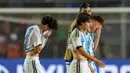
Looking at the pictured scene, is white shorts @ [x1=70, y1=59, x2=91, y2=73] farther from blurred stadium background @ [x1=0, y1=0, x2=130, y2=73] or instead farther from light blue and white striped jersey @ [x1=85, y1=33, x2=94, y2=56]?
blurred stadium background @ [x1=0, y1=0, x2=130, y2=73]

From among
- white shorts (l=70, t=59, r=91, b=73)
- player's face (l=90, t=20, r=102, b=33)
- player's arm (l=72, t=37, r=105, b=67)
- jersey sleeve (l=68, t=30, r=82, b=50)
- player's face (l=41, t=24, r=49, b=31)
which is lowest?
white shorts (l=70, t=59, r=91, b=73)

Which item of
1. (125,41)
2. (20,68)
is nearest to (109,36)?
(125,41)

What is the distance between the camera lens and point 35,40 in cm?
794

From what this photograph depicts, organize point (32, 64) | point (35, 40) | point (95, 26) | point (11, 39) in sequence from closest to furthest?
point (35, 40) → point (32, 64) → point (95, 26) → point (11, 39)

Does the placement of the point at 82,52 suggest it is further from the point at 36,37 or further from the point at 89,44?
the point at 36,37

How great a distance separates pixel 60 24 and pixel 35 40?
501 cm

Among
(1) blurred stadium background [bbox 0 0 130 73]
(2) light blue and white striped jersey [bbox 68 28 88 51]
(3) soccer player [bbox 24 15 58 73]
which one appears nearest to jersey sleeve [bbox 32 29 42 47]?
(3) soccer player [bbox 24 15 58 73]

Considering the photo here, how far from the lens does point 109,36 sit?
12.6 metres

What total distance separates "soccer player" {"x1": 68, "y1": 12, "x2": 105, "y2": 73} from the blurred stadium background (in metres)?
4.66

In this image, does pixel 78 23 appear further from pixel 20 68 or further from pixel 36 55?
pixel 20 68

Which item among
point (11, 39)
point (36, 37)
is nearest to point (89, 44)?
point (36, 37)

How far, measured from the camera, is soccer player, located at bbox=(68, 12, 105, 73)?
7.25 metres

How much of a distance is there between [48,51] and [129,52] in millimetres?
1821

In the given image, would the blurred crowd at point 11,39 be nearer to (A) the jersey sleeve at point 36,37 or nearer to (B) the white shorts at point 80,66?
(A) the jersey sleeve at point 36,37
